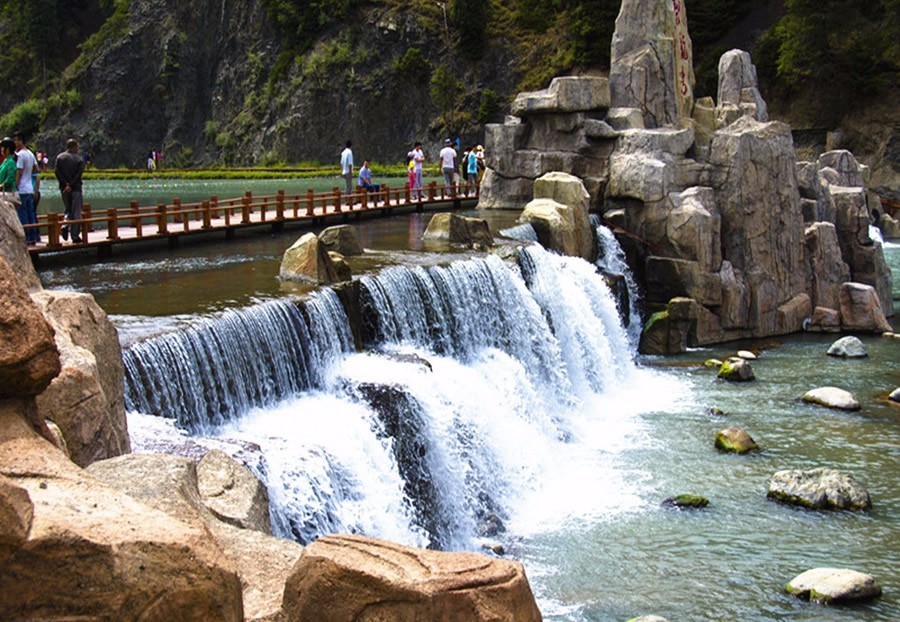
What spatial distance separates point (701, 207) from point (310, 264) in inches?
440

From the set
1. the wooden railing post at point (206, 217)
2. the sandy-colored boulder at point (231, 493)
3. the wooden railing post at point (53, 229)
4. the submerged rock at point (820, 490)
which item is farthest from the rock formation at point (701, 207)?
the sandy-colored boulder at point (231, 493)

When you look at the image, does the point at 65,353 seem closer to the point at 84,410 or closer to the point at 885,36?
the point at 84,410

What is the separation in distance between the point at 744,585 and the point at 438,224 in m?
11.6

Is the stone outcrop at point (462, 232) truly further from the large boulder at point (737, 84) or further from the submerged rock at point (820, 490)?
the large boulder at point (737, 84)

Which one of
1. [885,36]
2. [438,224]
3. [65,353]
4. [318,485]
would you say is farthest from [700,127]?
[65,353]

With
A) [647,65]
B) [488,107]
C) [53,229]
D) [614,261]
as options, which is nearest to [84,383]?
[53,229]

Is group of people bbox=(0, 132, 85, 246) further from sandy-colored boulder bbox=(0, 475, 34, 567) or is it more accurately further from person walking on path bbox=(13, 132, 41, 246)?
sandy-colored boulder bbox=(0, 475, 34, 567)

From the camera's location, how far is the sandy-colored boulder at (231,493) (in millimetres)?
7195

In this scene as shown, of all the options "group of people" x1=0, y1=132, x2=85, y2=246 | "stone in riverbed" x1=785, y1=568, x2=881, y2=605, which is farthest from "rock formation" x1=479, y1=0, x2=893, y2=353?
"stone in riverbed" x1=785, y1=568, x2=881, y2=605

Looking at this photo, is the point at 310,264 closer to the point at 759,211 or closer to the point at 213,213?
the point at 213,213

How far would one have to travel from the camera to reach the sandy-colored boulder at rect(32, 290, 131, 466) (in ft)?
22.9

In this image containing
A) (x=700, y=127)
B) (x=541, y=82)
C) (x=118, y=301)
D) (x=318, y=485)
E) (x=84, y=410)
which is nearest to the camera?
(x=84, y=410)

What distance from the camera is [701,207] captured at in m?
23.7

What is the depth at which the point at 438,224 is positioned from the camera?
21.3 meters
